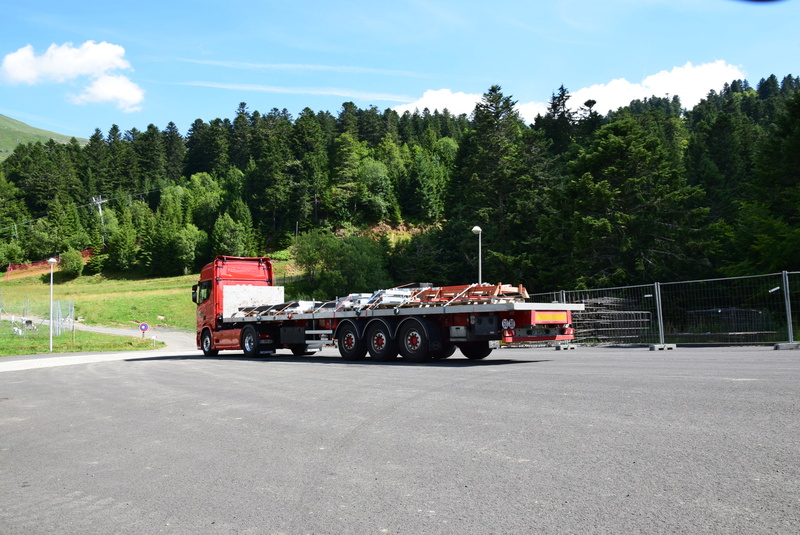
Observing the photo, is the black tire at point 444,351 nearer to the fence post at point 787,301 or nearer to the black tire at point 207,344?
the fence post at point 787,301

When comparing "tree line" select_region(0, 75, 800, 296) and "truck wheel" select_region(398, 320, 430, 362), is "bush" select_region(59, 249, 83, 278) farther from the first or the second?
"truck wheel" select_region(398, 320, 430, 362)

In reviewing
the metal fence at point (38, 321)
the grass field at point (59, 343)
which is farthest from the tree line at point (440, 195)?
the metal fence at point (38, 321)

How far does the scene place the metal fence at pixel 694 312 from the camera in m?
16.9

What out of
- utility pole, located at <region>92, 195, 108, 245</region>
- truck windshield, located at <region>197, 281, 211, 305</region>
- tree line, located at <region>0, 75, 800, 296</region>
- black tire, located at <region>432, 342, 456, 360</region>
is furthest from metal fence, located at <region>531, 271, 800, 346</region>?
utility pole, located at <region>92, 195, 108, 245</region>

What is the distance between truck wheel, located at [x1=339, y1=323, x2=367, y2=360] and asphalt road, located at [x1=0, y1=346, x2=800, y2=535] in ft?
21.4

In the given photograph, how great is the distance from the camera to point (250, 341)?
2108 centimetres

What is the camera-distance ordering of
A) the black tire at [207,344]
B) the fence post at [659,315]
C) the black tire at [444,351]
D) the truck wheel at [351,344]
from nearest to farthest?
the black tire at [444,351] → the truck wheel at [351,344] → the fence post at [659,315] → the black tire at [207,344]

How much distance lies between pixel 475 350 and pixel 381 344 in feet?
8.37

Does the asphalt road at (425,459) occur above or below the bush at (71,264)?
below

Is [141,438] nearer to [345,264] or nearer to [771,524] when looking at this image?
[771,524]

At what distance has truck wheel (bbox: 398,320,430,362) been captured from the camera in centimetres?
1503

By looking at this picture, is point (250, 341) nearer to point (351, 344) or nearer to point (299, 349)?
point (299, 349)

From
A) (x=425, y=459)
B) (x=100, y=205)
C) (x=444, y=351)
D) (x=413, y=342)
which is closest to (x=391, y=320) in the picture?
(x=413, y=342)

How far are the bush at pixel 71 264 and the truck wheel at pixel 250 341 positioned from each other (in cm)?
9615
